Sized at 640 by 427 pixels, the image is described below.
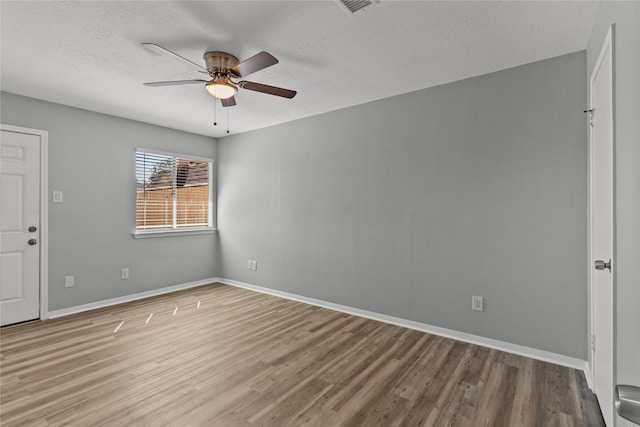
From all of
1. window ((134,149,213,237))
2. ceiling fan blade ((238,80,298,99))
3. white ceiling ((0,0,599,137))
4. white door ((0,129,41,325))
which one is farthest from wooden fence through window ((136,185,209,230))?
ceiling fan blade ((238,80,298,99))

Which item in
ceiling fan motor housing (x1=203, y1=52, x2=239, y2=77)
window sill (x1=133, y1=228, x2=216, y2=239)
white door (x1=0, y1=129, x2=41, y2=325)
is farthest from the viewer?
window sill (x1=133, y1=228, x2=216, y2=239)

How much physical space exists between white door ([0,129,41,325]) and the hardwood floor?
0.29 meters

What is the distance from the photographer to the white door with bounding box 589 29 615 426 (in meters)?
1.65

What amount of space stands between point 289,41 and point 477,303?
9.52 ft

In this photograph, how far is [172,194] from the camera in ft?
16.1

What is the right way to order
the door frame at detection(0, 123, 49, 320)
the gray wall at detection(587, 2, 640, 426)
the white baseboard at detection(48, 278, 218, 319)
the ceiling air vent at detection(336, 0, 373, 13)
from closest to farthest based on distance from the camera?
→ 1. the gray wall at detection(587, 2, 640, 426)
2. the ceiling air vent at detection(336, 0, 373, 13)
3. the door frame at detection(0, 123, 49, 320)
4. the white baseboard at detection(48, 278, 218, 319)

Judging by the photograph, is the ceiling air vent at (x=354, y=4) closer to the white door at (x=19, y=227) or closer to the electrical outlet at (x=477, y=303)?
the electrical outlet at (x=477, y=303)

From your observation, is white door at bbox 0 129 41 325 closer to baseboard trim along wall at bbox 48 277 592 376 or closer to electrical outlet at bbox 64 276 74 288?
electrical outlet at bbox 64 276 74 288

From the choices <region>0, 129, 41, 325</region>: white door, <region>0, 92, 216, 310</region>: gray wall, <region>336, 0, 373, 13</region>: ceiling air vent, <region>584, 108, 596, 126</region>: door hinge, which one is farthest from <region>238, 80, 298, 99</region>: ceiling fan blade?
<region>0, 129, 41, 325</region>: white door

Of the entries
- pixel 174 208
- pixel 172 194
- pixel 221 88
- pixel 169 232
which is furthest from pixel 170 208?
pixel 221 88

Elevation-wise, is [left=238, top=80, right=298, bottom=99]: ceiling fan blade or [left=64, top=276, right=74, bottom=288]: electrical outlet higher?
[left=238, top=80, right=298, bottom=99]: ceiling fan blade

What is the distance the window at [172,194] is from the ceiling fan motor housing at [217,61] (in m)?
2.57

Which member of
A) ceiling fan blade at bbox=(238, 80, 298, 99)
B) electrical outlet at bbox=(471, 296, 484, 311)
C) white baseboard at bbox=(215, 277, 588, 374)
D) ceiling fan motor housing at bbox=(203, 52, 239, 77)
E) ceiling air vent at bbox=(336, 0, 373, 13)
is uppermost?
ceiling air vent at bbox=(336, 0, 373, 13)

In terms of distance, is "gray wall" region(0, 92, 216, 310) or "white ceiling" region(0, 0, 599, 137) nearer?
"white ceiling" region(0, 0, 599, 137)
